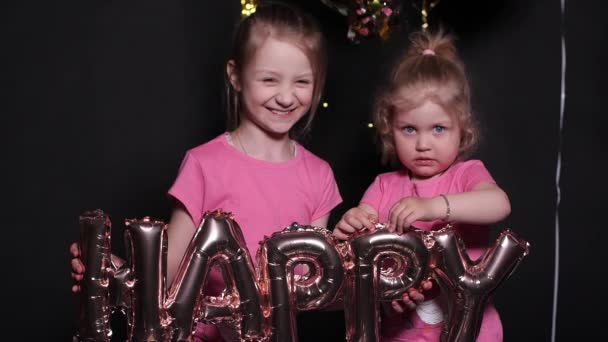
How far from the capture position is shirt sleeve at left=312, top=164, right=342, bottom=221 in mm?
1987

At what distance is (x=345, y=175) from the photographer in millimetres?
2572

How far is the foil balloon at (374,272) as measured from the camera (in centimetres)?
158

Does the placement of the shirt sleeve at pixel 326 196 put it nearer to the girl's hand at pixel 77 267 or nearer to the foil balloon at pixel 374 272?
the foil balloon at pixel 374 272

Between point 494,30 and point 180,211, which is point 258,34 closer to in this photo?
point 180,211

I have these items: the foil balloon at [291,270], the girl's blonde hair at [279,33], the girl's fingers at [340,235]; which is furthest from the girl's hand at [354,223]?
the girl's blonde hair at [279,33]

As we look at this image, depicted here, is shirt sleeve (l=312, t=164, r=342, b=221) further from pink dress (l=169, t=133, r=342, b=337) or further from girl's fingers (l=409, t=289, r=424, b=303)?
girl's fingers (l=409, t=289, r=424, b=303)

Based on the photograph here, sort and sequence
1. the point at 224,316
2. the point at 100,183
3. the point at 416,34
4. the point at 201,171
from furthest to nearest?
the point at 100,183, the point at 416,34, the point at 201,171, the point at 224,316

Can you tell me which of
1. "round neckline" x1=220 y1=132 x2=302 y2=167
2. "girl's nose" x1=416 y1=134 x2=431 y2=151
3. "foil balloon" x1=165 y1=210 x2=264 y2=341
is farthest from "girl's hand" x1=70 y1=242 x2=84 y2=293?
"girl's nose" x1=416 y1=134 x2=431 y2=151

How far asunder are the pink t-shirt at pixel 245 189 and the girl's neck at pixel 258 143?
23 mm

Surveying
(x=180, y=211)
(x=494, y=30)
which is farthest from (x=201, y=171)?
(x=494, y=30)

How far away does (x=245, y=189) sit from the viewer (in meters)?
1.86

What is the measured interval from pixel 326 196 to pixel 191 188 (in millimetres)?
363

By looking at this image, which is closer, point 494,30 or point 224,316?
point 224,316

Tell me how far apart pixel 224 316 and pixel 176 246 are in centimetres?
32
